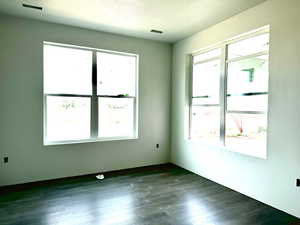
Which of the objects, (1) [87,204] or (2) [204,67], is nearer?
(1) [87,204]

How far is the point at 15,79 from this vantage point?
3311mm

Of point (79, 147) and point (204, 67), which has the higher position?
point (204, 67)

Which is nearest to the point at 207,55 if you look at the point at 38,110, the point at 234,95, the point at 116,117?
the point at 234,95

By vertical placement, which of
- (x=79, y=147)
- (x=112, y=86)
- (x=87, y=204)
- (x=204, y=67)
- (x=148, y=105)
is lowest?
(x=87, y=204)

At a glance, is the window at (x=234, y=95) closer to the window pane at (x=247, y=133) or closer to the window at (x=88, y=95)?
the window pane at (x=247, y=133)

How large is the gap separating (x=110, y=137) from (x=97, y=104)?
0.74 m

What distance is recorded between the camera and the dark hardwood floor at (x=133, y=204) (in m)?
2.36

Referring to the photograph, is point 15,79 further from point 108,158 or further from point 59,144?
point 108,158

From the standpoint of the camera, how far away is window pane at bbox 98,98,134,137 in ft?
13.5

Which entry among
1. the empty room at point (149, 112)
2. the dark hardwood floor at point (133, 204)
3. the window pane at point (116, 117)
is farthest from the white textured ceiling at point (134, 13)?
the dark hardwood floor at point (133, 204)

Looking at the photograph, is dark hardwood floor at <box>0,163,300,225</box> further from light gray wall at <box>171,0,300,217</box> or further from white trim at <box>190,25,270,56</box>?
white trim at <box>190,25,270,56</box>

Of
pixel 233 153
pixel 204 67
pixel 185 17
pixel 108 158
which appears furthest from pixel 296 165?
pixel 108 158

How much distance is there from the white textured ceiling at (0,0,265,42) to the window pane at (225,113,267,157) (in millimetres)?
1648

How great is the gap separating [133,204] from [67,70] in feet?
8.69
